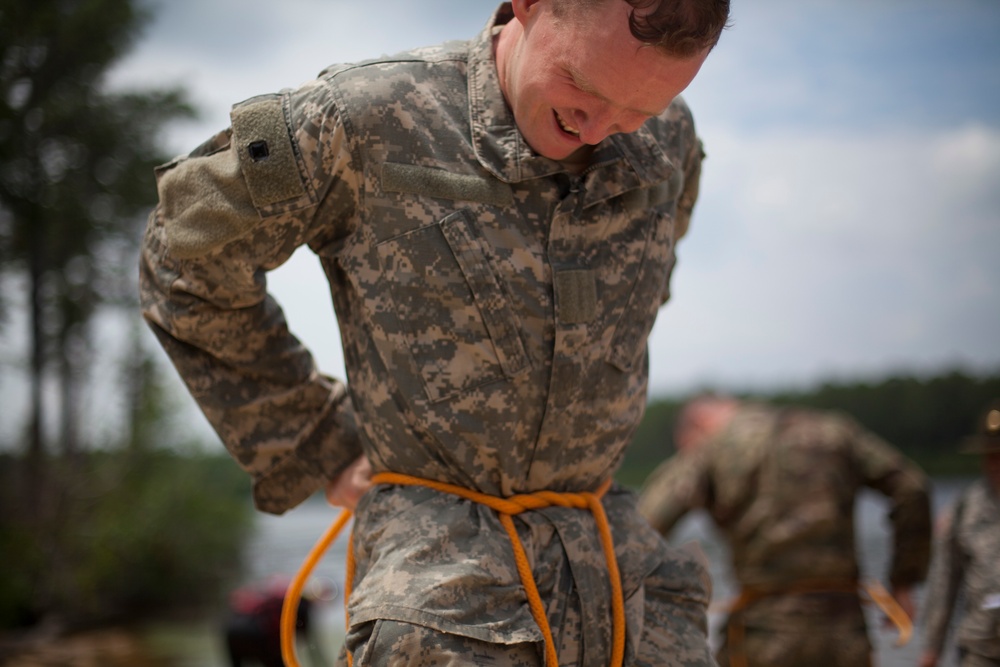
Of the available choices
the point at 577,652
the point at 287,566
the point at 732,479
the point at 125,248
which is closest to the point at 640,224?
the point at 577,652

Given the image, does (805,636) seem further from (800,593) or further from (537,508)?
(537,508)

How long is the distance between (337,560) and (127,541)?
308 centimetres

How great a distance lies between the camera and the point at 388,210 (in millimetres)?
1675

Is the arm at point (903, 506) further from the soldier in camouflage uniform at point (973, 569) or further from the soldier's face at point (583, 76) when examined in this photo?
the soldier's face at point (583, 76)

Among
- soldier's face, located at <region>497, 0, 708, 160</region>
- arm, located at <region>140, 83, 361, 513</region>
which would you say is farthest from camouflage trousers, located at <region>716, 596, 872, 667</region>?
soldier's face, located at <region>497, 0, 708, 160</region>

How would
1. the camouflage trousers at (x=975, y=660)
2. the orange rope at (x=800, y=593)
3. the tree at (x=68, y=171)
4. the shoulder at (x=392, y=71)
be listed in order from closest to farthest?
the shoulder at (x=392, y=71) < the camouflage trousers at (x=975, y=660) < the orange rope at (x=800, y=593) < the tree at (x=68, y=171)

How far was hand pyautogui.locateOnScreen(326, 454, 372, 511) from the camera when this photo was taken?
74.1 inches

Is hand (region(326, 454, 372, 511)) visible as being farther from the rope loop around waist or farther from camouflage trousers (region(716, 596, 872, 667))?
camouflage trousers (region(716, 596, 872, 667))

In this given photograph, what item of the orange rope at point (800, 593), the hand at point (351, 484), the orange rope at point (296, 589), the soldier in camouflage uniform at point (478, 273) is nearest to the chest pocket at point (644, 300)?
the soldier in camouflage uniform at point (478, 273)

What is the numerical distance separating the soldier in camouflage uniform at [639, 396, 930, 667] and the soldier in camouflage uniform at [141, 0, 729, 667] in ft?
11.9

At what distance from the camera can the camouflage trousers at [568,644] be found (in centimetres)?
147

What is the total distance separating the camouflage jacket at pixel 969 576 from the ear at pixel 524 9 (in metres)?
3.73

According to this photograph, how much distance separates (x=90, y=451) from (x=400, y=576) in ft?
40.2

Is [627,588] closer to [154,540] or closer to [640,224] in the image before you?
[640,224]
